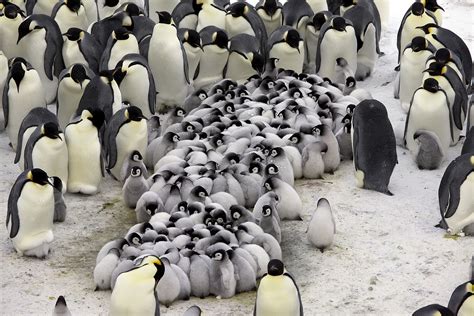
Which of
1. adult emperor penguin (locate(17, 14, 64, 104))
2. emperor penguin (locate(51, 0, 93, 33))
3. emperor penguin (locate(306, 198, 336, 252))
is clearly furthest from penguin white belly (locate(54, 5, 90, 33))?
emperor penguin (locate(306, 198, 336, 252))

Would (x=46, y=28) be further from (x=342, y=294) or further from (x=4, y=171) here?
(x=342, y=294)

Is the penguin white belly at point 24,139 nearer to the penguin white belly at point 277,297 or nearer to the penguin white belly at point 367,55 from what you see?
the penguin white belly at point 277,297

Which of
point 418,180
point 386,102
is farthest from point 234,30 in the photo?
point 418,180

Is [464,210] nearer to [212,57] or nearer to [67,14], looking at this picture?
[212,57]

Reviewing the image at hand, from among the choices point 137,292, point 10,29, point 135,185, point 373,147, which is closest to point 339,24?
point 373,147

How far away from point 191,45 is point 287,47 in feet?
3.08

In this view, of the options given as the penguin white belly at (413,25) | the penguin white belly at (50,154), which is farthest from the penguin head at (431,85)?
the penguin white belly at (50,154)

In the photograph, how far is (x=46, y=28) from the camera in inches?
443

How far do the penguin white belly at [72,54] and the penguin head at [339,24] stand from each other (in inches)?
93.5

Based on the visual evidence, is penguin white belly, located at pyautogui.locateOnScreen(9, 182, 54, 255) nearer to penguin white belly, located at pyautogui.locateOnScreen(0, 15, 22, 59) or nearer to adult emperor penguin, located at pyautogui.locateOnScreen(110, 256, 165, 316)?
adult emperor penguin, located at pyautogui.locateOnScreen(110, 256, 165, 316)

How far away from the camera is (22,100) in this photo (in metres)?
10.3

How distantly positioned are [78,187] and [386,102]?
3304 mm

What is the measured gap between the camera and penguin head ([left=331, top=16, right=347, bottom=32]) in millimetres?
11570

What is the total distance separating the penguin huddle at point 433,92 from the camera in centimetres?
1000
